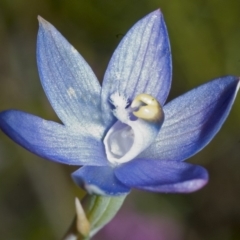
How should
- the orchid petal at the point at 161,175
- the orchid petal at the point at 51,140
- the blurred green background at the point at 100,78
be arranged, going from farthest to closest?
the blurred green background at the point at 100,78 → the orchid petal at the point at 51,140 → the orchid petal at the point at 161,175

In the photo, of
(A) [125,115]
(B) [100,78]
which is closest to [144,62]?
(A) [125,115]

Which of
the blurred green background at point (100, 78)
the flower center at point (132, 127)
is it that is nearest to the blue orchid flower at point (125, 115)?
the flower center at point (132, 127)

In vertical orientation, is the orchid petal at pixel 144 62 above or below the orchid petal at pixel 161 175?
above

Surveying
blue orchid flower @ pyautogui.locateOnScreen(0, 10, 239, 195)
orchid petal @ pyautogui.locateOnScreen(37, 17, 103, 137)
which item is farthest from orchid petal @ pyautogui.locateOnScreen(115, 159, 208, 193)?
orchid petal @ pyautogui.locateOnScreen(37, 17, 103, 137)

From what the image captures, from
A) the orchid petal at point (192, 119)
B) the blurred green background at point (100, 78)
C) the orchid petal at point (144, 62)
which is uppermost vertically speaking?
the orchid petal at point (144, 62)

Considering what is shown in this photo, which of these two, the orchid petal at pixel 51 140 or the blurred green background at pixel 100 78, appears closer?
the orchid petal at pixel 51 140

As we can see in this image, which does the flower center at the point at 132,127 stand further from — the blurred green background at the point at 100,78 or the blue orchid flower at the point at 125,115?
the blurred green background at the point at 100,78

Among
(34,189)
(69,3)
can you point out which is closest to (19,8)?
(69,3)
